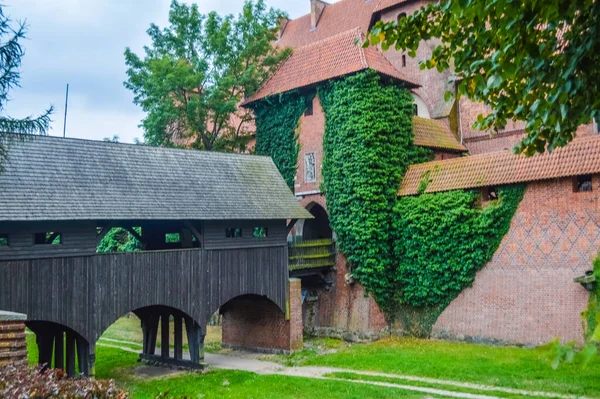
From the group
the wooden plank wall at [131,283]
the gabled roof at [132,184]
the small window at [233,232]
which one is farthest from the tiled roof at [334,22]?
the wooden plank wall at [131,283]

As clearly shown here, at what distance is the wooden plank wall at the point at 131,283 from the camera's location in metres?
14.1

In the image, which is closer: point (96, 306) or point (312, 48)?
point (96, 306)

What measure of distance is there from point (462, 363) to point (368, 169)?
Result: 7.66 m

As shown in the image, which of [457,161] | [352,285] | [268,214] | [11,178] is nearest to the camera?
[11,178]

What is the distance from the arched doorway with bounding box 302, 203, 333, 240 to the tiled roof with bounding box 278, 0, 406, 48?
9528mm

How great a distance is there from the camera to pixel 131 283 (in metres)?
16.0

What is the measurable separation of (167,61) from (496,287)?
610 inches

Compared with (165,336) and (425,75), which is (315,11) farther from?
(165,336)

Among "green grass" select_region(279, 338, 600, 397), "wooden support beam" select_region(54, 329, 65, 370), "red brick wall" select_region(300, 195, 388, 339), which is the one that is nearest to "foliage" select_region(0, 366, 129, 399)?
"green grass" select_region(279, 338, 600, 397)

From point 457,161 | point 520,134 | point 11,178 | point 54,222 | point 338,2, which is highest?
point 338,2

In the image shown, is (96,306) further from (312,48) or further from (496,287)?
(312,48)

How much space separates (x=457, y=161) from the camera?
2092 centimetres

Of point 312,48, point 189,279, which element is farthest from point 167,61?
point 189,279

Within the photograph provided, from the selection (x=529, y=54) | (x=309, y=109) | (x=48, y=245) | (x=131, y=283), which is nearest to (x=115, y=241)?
(x=309, y=109)
